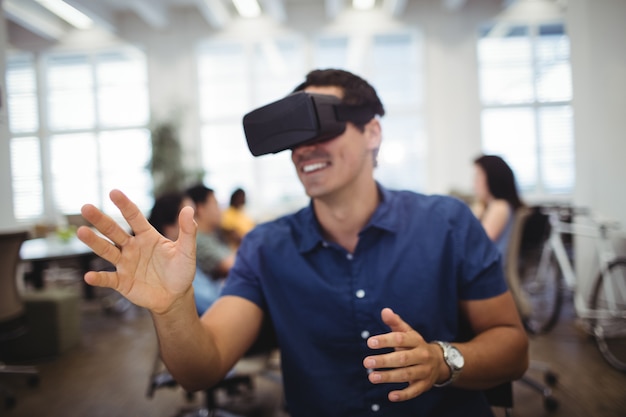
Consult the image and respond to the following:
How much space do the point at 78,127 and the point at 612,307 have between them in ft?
29.9

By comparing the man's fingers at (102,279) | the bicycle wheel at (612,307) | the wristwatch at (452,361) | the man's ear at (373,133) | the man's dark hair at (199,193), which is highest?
the man's ear at (373,133)

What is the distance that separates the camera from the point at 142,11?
7566 millimetres

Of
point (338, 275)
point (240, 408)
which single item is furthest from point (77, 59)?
point (338, 275)

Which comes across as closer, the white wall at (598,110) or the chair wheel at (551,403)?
the chair wheel at (551,403)

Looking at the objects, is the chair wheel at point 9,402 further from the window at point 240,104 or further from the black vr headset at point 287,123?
the window at point 240,104

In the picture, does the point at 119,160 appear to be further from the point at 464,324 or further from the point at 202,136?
the point at 464,324

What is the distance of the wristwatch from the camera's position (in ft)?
3.01

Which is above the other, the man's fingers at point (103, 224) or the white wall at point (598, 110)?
the white wall at point (598, 110)

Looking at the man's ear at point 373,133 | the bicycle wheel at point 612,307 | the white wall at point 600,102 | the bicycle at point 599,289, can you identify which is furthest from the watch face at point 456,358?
the white wall at point 600,102

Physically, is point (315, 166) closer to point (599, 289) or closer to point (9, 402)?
point (9, 402)

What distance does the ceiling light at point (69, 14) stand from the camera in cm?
706

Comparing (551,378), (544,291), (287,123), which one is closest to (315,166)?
(287,123)

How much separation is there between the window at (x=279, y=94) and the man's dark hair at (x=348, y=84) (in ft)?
24.6

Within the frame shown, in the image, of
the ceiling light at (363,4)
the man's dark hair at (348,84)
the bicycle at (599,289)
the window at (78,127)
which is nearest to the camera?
the man's dark hair at (348,84)
